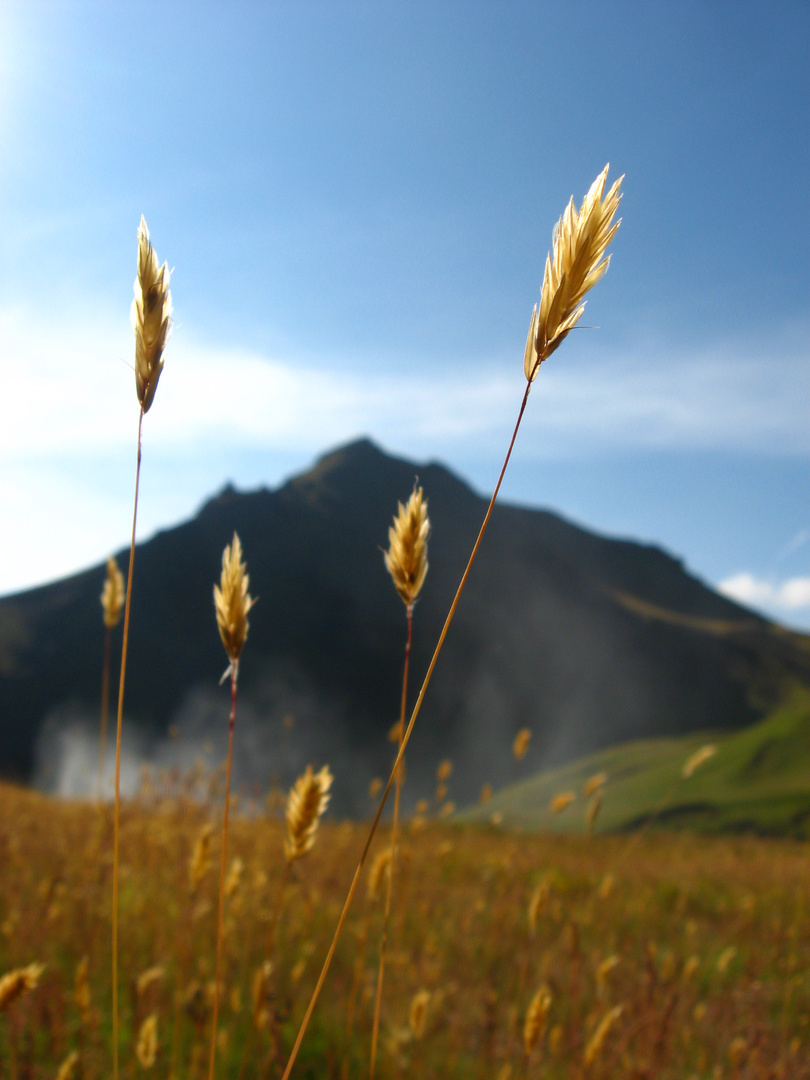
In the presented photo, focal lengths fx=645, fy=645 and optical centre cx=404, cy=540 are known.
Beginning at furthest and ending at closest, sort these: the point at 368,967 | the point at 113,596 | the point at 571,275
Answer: the point at 368,967
the point at 113,596
the point at 571,275

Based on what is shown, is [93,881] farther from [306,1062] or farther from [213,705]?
[213,705]

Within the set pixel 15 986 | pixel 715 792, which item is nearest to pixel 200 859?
pixel 15 986

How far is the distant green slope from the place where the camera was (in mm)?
12367

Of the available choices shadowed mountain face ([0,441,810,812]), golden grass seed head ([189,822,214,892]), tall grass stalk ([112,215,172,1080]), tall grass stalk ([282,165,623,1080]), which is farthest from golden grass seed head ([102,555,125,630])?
shadowed mountain face ([0,441,810,812])

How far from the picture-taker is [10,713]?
34.0 meters

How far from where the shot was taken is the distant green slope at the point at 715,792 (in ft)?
40.6

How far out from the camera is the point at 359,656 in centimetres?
4734

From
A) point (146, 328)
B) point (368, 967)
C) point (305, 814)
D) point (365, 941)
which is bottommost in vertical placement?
point (368, 967)

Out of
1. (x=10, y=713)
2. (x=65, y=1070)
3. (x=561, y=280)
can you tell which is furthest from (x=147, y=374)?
(x=10, y=713)

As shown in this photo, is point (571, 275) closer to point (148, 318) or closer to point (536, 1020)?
point (148, 318)

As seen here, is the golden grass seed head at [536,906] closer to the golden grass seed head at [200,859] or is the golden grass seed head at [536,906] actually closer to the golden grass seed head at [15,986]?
the golden grass seed head at [200,859]

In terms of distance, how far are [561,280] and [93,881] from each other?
11.6 ft

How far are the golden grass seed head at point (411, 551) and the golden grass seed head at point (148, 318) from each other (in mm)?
361

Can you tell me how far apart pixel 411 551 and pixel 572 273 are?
1.34 ft
